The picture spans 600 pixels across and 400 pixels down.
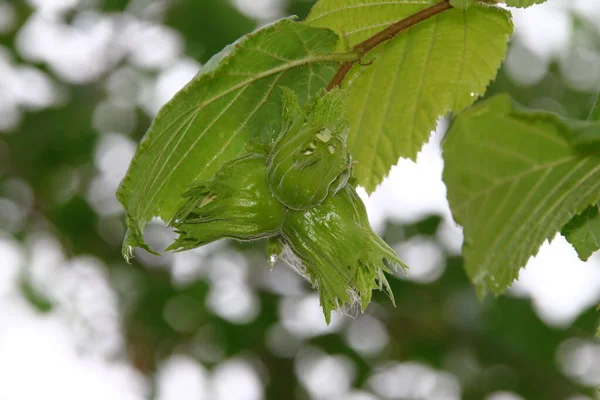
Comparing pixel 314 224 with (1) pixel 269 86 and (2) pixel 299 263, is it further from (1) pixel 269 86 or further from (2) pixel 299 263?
(1) pixel 269 86

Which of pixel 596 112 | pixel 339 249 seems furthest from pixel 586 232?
pixel 339 249

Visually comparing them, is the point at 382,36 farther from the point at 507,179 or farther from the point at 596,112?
the point at 507,179

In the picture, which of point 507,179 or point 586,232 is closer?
point 507,179

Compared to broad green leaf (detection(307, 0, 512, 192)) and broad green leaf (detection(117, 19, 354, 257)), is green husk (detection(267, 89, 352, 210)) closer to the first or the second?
broad green leaf (detection(117, 19, 354, 257))

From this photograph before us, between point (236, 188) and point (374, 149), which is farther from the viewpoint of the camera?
point (374, 149)

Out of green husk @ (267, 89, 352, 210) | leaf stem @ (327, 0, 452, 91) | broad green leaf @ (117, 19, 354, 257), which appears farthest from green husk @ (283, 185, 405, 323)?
leaf stem @ (327, 0, 452, 91)

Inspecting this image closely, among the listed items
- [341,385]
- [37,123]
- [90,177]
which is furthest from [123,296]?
[341,385]
